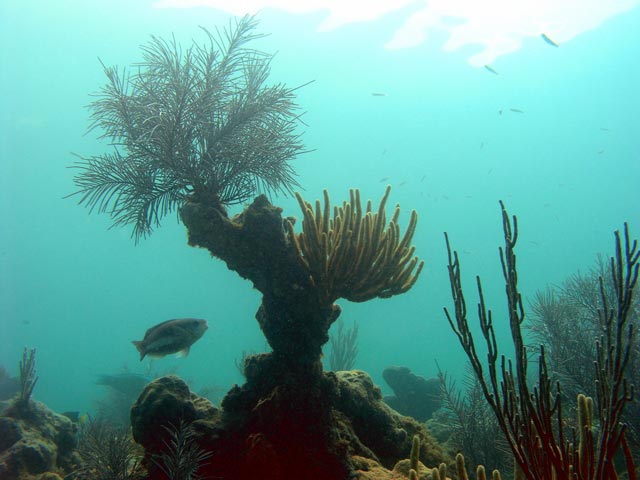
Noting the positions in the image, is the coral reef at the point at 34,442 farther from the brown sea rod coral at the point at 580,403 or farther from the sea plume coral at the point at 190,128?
the brown sea rod coral at the point at 580,403

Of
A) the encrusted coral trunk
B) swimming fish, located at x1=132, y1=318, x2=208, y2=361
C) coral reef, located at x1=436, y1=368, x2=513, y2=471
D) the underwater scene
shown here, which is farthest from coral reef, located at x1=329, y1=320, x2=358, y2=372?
swimming fish, located at x1=132, y1=318, x2=208, y2=361

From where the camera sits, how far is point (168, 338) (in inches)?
173

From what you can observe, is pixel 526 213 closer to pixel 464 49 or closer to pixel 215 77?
pixel 464 49

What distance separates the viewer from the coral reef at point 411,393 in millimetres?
13578

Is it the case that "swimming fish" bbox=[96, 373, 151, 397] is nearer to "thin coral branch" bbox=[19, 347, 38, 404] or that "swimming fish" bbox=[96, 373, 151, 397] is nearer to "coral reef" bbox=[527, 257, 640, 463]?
"thin coral branch" bbox=[19, 347, 38, 404]

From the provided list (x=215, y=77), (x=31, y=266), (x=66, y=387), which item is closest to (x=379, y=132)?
(x=215, y=77)

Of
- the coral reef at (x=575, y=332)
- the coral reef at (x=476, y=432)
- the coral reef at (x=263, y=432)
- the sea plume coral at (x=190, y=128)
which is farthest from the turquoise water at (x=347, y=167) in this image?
the coral reef at (x=263, y=432)

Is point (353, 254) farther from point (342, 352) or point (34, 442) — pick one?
point (342, 352)

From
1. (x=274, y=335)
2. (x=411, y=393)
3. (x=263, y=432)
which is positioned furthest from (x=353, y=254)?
(x=411, y=393)

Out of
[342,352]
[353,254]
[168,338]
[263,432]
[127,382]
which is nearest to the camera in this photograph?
[263,432]

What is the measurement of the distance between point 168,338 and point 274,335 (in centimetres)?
125

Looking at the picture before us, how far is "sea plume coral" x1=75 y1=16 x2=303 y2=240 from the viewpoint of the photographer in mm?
4723

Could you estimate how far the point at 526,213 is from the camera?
242 feet

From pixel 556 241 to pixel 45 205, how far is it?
10063 cm
